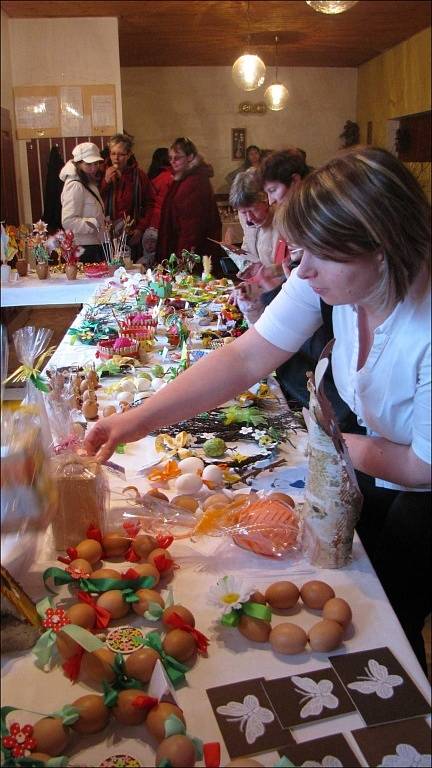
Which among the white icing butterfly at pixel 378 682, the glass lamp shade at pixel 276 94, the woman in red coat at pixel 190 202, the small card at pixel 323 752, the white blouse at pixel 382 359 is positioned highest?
the glass lamp shade at pixel 276 94

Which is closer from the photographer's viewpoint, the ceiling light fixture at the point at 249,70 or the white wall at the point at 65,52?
the ceiling light fixture at the point at 249,70

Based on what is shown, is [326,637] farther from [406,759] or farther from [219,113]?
[219,113]

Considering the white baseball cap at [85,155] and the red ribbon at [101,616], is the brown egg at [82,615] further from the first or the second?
the white baseball cap at [85,155]

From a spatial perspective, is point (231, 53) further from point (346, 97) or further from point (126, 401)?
point (126, 401)

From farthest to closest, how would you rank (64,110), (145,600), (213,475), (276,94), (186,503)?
(276,94) < (64,110) < (213,475) < (186,503) < (145,600)

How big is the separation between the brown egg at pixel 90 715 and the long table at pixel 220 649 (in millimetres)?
11

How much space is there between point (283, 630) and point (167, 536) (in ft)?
0.83

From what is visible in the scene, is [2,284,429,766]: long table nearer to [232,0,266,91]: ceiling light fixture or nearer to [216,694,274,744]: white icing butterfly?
[216,694,274,744]: white icing butterfly

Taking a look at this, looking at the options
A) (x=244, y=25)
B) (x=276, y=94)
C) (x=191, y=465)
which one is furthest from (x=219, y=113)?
(x=191, y=465)

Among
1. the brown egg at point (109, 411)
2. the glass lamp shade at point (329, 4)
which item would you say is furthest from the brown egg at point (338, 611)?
the glass lamp shade at point (329, 4)

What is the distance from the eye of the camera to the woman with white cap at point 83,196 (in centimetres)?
414

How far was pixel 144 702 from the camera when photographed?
24.4 inches

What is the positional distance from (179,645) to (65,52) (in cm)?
575

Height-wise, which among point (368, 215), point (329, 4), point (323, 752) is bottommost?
point (323, 752)
